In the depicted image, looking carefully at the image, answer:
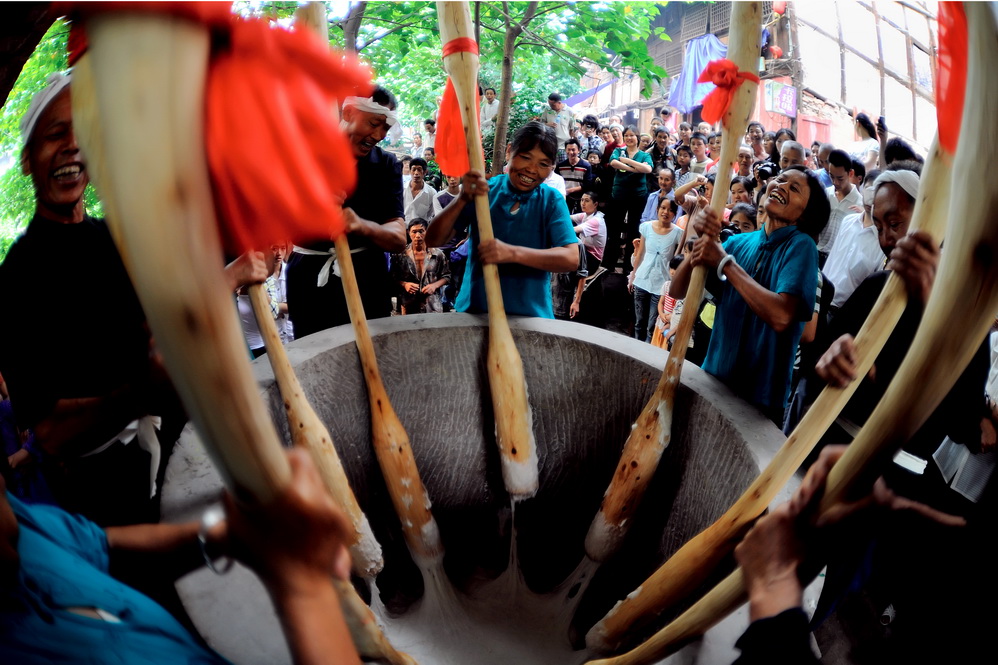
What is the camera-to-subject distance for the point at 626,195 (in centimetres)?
556

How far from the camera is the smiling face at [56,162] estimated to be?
44.1 inches

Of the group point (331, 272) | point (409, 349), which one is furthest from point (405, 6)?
point (409, 349)

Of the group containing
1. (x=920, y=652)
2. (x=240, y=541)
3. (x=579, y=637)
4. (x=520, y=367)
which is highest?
(x=240, y=541)

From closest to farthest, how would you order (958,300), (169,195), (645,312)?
1. (169,195)
2. (958,300)
3. (645,312)

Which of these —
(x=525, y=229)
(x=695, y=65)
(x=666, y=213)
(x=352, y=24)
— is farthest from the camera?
(x=695, y=65)

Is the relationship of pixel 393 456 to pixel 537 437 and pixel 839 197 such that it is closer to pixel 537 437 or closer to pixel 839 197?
pixel 537 437

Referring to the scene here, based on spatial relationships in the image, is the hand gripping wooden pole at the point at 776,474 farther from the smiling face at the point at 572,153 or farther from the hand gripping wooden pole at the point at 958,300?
the smiling face at the point at 572,153

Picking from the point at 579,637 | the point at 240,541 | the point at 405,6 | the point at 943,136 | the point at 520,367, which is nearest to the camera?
the point at 240,541

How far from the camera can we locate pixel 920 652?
2.56 ft

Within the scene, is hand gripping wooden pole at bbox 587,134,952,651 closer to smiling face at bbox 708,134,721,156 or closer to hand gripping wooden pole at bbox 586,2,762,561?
hand gripping wooden pole at bbox 586,2,762,561

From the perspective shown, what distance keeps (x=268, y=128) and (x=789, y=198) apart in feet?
5.57

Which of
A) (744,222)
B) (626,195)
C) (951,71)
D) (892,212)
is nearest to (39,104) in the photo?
(951,71)

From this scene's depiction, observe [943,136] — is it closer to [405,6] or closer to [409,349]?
[409,349]

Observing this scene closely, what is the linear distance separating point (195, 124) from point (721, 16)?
1303 centimetres
